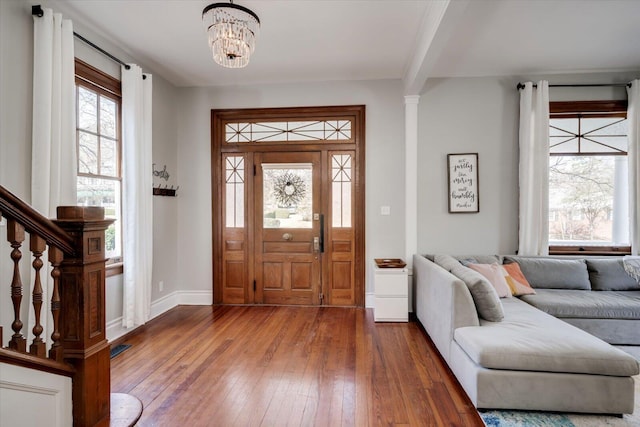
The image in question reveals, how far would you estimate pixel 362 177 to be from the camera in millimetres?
4414

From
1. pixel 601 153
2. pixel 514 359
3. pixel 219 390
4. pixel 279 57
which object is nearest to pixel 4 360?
pixel 219 390

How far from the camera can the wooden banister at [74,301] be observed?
1.54 meters

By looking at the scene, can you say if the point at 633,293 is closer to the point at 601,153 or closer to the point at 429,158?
the point at 601,153

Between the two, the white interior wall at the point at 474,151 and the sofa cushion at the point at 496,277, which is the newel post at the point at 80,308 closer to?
the sofa cushion at the point at 496,277

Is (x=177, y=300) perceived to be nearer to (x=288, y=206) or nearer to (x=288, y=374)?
(x=288, y=206)

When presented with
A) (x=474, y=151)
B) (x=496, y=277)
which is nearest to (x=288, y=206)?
(x=474, y=151)

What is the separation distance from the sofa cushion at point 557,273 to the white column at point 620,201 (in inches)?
→ 32.3

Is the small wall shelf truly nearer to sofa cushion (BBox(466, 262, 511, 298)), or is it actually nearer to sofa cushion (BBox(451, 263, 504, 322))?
sofa cushion (BBox(451, 263, 504, 322))

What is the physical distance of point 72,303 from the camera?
1.64 meters

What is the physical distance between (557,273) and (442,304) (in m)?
1.74

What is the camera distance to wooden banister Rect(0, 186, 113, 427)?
5.04 feet

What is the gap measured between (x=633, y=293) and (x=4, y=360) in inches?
198

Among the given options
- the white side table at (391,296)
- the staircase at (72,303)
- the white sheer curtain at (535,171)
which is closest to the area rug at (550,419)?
the white side table at (391,296)

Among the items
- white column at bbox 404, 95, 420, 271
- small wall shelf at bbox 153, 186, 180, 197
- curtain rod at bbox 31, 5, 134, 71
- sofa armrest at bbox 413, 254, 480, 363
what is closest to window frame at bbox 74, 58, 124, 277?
curtain rod at bbox 31, 5, 134, 71
